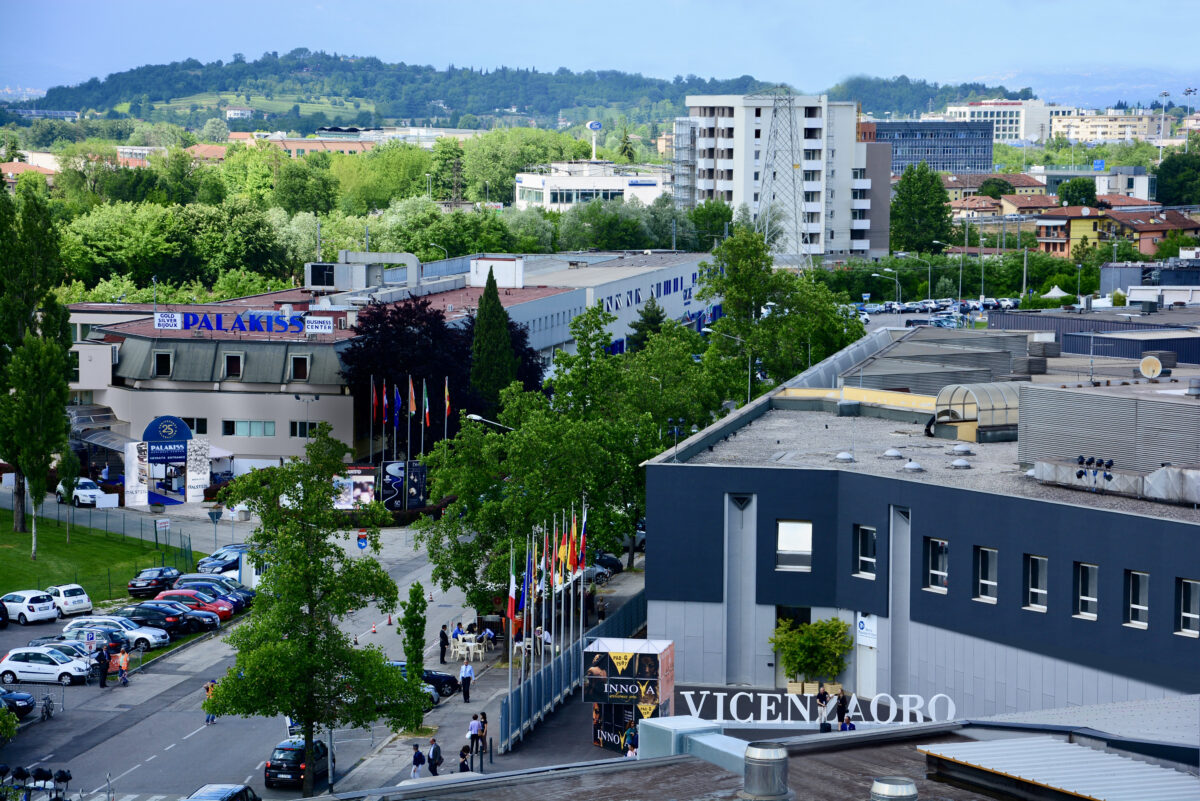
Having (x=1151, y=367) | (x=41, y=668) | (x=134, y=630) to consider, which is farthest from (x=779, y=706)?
(x=41, y=668)

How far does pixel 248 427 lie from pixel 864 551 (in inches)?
1849

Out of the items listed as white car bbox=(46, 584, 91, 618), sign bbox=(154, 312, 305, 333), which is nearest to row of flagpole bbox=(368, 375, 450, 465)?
sign bbox=(154, 312, 305, 333)

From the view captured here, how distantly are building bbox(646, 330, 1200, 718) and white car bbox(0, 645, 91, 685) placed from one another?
63.2ft

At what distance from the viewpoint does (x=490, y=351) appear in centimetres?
8431

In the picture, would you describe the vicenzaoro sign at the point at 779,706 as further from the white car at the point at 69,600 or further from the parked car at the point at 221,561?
the parked car at the point at 221,561

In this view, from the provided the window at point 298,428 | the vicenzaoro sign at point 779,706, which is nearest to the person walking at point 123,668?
the vicenzaoro sign at point 779,706

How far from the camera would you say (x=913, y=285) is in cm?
17112

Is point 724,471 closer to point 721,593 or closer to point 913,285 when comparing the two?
point 721,593

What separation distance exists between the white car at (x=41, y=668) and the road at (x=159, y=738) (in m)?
0.44

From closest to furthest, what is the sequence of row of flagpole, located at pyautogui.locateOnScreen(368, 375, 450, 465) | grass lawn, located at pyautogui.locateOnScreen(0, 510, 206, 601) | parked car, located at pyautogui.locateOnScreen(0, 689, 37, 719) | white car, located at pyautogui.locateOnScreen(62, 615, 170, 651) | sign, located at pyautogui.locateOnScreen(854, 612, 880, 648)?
sign, located at pyautogui.locateOnScreen(854, 612, 880, 648) → parked car, located at pyautogui.locateOnScreen(0, 689, 37, 719) → white car, located at pyautogui.locateOnScreen(62, 615, 170, 651) → grass lawn, located at pyautogui.locateOnScreen(0, 510, 206, 601) → row of flagpole, located at pyautogui.locateOnScreen(368, 375, 450, 465)

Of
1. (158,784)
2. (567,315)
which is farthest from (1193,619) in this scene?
(567,315)

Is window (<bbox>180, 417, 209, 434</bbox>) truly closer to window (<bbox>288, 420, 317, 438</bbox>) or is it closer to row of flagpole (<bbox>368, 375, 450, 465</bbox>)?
window (<bbox>288, 420, 317, 438</bbox>)

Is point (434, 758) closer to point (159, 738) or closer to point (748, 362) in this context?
point (159, 738)

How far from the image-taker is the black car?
186 ft
